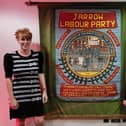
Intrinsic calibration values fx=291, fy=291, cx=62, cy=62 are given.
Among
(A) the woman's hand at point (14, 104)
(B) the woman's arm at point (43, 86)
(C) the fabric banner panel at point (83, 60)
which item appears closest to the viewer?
(A) the woman's hand at point (14, 104)

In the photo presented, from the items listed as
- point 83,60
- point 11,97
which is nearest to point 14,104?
point 11,97

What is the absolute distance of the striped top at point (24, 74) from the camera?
3.02m

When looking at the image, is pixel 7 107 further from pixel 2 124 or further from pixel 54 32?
pixel 54 32

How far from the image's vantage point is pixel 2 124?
11.5ft

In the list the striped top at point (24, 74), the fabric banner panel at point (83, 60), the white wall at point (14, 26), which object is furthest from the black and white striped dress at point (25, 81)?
the white wall at point (14, 26)

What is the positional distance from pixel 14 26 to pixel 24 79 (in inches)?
28.6

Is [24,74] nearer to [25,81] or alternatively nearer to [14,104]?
[25,81]

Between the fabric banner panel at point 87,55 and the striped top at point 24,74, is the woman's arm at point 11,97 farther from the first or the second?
the fabric banner panel at point 87,55

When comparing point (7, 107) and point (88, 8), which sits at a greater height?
point (88, 8)

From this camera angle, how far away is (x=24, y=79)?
3053mm

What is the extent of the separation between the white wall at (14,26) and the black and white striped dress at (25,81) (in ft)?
1.33

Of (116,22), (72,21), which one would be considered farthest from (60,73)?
(116,22)

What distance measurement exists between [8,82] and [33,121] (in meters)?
0.69

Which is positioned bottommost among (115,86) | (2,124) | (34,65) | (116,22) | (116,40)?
(2,124)
